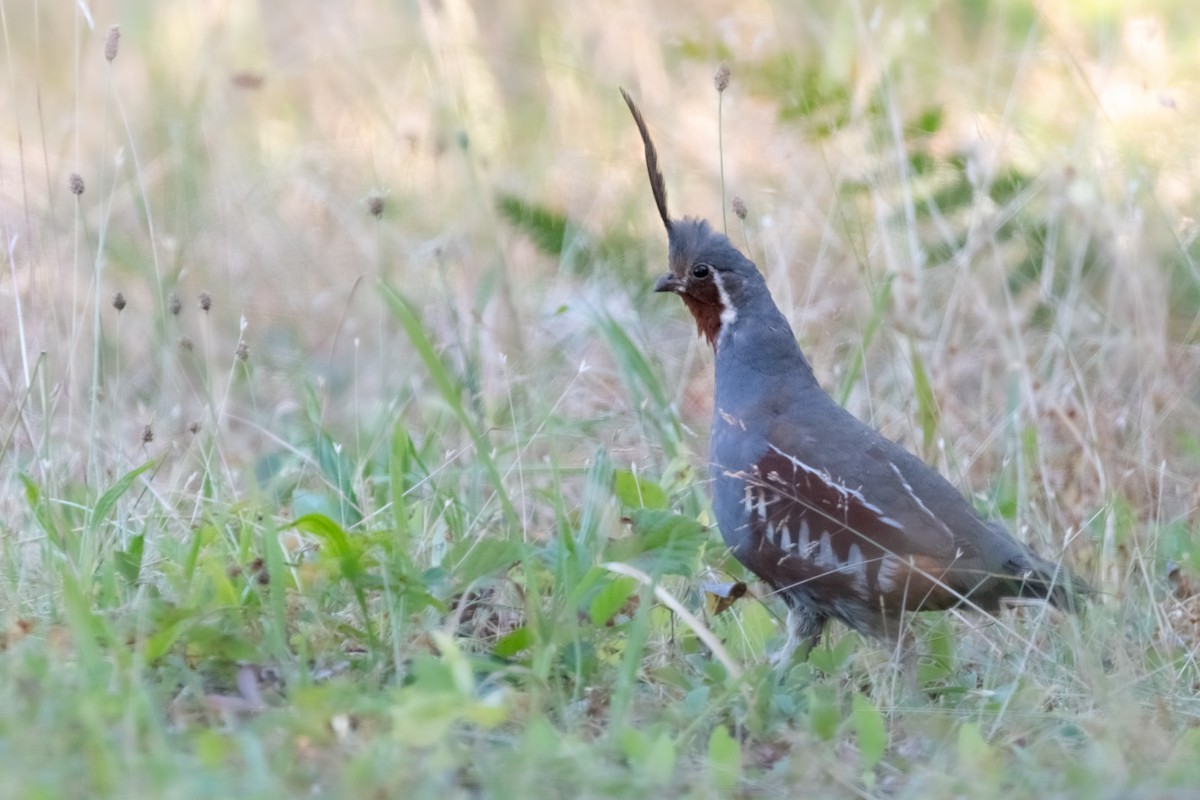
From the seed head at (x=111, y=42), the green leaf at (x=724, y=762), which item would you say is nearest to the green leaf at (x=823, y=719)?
the green leaf at (x=724, y=762)

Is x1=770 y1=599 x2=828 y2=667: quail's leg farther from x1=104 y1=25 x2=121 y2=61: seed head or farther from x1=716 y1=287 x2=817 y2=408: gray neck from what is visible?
x1=104 y1=25 x2=121 y2=61: seed head

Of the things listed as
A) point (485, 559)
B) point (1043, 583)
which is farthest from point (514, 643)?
point (1043, 583)

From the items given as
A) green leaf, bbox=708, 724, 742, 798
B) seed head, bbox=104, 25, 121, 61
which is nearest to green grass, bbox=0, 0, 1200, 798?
green leaf, bbox=708, 724, 742, 798

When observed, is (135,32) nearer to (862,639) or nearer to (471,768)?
(862,639)

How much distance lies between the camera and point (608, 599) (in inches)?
136

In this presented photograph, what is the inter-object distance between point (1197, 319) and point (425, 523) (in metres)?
2.93

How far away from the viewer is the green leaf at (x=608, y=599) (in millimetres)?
3451

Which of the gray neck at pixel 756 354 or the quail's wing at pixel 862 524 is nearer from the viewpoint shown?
the quail's wing at pixel 862 524

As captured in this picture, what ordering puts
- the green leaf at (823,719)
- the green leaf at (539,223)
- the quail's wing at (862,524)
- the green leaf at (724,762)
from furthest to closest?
the green leaf at (539,223), the quail's wing at (862,524), the green leaf at (823,719), the green leaf at (724,762)

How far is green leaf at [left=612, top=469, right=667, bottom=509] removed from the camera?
4.16m

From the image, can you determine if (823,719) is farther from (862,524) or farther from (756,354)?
(756,354)

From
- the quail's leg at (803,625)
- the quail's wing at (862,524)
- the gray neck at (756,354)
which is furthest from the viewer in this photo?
the gray neck at (756,354)

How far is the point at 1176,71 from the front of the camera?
7086mm

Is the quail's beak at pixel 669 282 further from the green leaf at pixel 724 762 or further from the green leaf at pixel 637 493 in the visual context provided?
the green leaf at pixel 724 762
